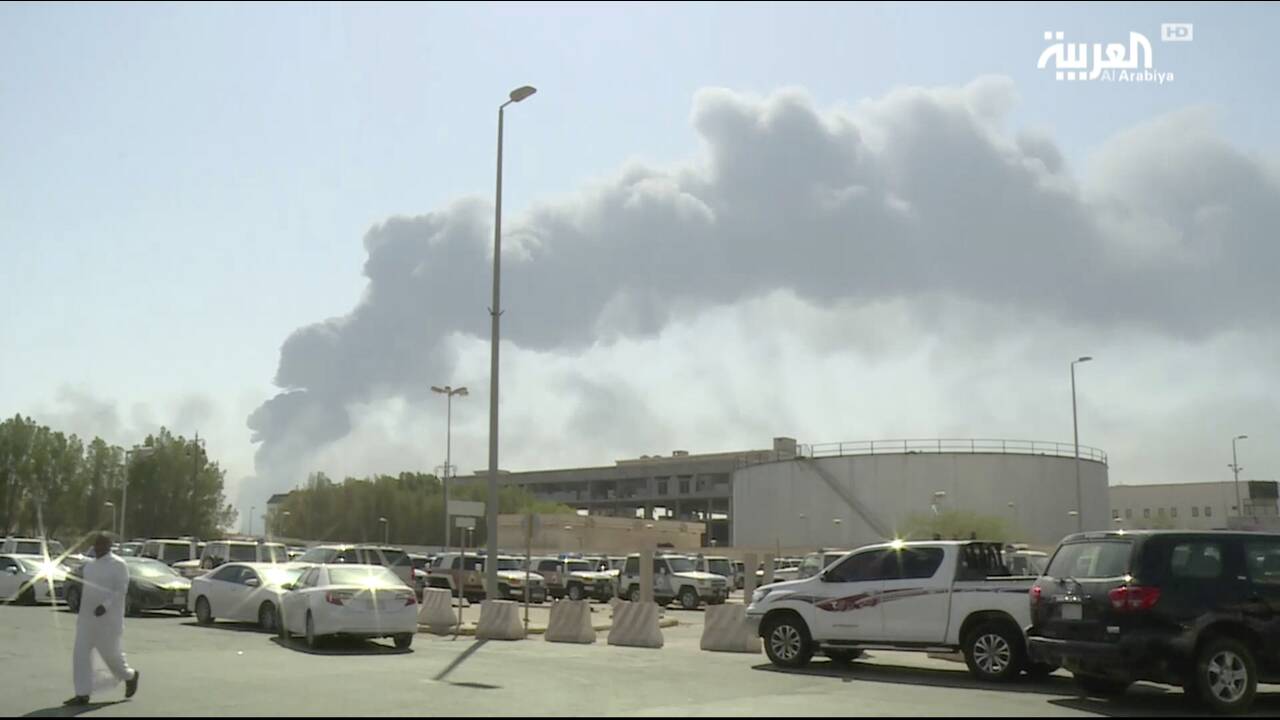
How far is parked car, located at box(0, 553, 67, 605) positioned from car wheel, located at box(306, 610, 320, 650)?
624 inches

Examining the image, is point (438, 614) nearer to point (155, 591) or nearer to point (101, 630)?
point (155, 591)

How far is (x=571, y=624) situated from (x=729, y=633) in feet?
11.3

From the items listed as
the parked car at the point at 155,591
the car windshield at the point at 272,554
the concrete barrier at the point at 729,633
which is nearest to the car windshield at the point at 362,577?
the concrete barrier at the point at 729,633

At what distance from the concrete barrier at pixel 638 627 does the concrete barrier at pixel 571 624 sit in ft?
2.81

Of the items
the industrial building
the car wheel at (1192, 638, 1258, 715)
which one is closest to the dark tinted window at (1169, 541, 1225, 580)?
the car wheel at (1192, 638, 1258, 715)

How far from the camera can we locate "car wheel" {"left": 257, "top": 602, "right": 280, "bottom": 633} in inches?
908

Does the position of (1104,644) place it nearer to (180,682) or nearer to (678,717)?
(678,717)

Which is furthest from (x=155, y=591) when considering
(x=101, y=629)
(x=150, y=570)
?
(x=101, y=629)

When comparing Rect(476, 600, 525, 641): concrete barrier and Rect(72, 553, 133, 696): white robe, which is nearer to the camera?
Rect(72, 553, 133, 696): white robe

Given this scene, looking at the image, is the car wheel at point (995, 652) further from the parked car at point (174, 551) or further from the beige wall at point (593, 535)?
the beige wall at point (593, 535)

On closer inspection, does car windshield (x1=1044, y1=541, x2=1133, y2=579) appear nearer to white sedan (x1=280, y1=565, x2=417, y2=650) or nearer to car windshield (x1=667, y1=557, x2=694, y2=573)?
white sedan (x1=280, y1=565, x2=417, y2=650)

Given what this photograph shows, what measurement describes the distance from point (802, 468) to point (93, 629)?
70423 mm

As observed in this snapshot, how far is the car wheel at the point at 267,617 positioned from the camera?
23.1 meters

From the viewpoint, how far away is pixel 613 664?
1688 cm
